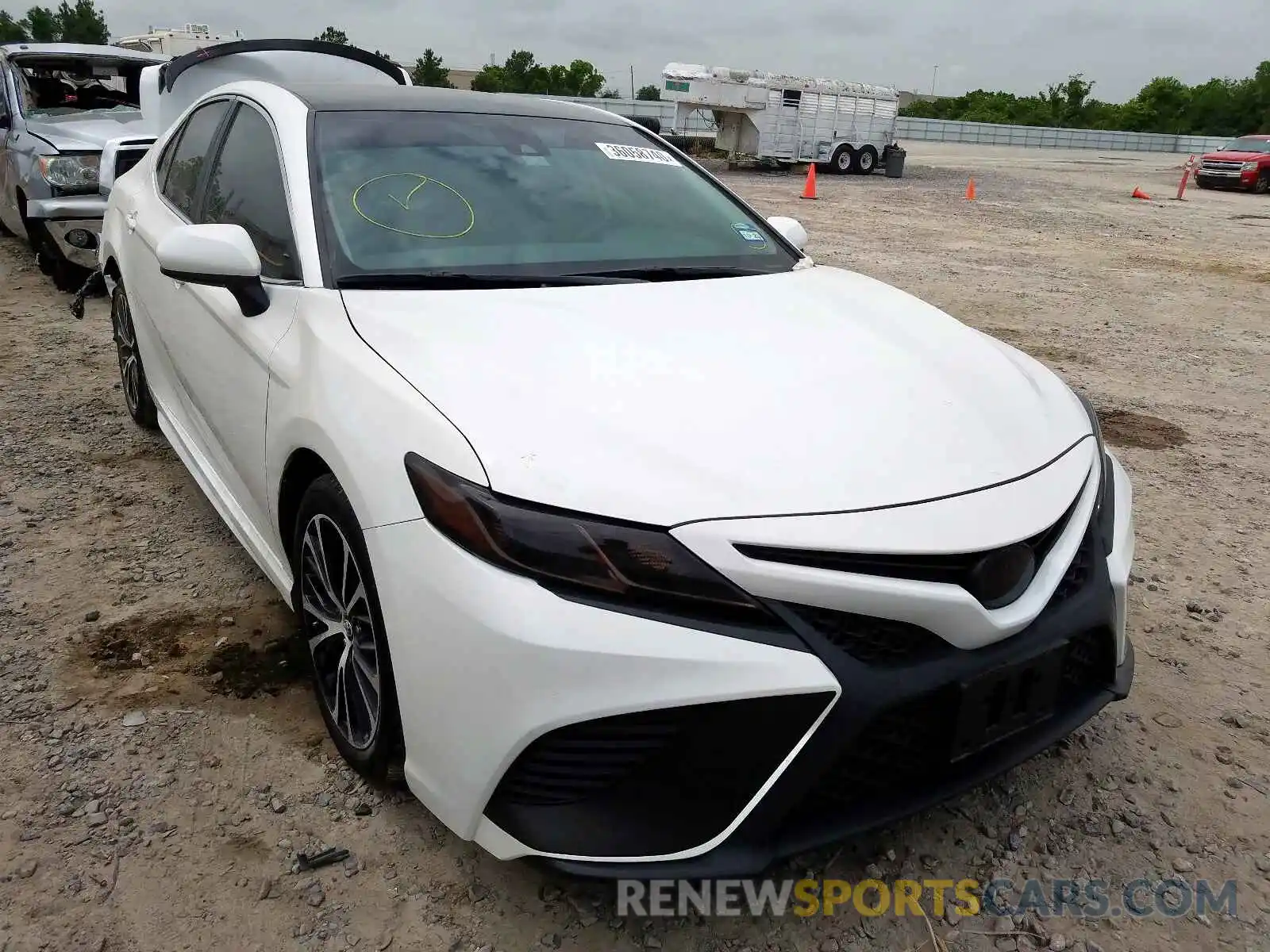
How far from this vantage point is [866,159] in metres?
25.3

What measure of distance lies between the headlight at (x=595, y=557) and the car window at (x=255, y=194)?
42.0 inches

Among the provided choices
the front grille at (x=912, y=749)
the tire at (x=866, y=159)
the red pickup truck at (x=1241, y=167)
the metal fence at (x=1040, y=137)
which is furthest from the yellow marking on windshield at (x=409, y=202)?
the metal fence at (x=1040, y=137)

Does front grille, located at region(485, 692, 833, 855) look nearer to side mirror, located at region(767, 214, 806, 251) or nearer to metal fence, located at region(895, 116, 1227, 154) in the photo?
side mirror, located at region(767, 214, 806, 251)

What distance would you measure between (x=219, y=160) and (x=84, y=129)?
479 cm

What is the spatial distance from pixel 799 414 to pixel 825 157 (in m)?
24.6

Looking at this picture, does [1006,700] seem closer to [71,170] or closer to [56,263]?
[71,170]

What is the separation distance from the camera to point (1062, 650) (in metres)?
1.75

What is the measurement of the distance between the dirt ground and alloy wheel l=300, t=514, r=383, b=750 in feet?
0.56

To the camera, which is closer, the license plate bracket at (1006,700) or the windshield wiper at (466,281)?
the license plate bracket at (1006,700)

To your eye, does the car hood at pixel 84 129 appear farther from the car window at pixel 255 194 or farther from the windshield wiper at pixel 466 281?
the windshield wiper at pixel 466 281

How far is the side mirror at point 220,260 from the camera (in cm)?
227

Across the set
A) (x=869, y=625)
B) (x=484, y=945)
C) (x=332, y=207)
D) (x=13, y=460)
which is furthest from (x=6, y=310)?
(x=869, y=625)

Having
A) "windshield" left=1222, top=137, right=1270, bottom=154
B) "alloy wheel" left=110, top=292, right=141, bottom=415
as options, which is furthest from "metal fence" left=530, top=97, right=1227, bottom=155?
"alloy wheel" left=110, top=292, right=141, bottom=415

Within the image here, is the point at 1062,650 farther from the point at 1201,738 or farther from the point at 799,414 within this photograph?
the point at 1201,738
